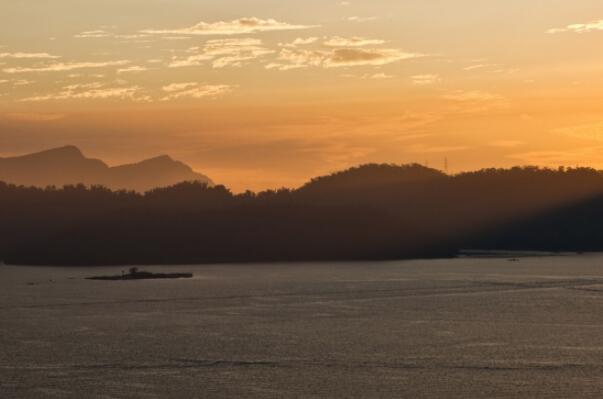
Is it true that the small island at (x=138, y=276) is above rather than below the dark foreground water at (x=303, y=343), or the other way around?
above

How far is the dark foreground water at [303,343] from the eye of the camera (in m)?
57.6

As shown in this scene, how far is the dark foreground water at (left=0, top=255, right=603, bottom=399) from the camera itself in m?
57.6

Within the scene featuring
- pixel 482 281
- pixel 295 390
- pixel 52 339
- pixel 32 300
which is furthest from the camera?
pixel 482 281

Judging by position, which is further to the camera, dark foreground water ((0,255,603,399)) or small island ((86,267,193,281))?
small island ((86,267,193,281))

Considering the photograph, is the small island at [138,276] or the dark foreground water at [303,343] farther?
the small island at [138,276]

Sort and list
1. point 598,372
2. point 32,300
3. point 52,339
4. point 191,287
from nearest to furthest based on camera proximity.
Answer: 1. point 598,372
2. point 52,339
3. point 32,300
4. point 191,287

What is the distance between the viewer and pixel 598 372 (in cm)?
6181

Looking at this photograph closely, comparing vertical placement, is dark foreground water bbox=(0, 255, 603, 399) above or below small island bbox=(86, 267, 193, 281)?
below

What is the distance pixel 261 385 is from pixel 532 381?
14.1 meters

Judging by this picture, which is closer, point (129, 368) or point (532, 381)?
point (532, 381)

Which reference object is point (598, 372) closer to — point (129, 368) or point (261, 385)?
point (261, 385)

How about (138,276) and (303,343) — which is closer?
(303,343)

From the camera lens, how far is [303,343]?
259 ft

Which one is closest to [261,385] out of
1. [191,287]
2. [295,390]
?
[295,390]
